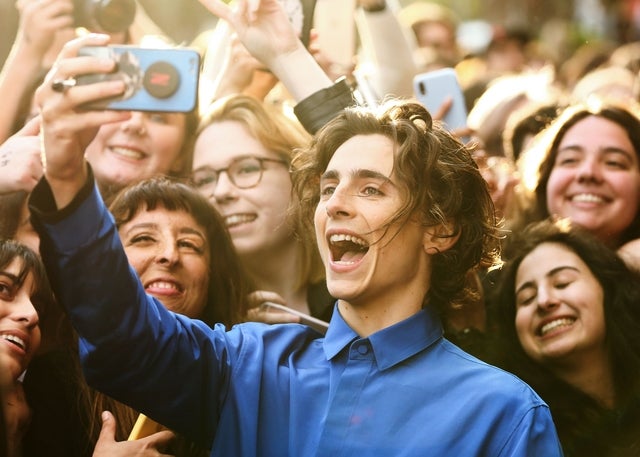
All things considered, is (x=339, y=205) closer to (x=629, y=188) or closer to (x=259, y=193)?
(x=259, y=193)

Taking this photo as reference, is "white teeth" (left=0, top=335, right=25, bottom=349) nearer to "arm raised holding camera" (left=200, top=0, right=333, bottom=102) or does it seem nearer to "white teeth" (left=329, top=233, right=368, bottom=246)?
"white teeth" (left=329, top=233, right=368, bottom=246)

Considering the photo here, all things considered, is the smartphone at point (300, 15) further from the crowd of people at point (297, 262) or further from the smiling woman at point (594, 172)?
the smiling woman at point (594, 172)

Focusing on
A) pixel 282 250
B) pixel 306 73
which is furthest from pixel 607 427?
pixel 306 73

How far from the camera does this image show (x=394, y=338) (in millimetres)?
2355

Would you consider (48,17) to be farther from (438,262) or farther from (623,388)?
(623,388)

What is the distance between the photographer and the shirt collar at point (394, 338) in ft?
7.71

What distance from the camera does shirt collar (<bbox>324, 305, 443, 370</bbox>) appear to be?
2.35 m

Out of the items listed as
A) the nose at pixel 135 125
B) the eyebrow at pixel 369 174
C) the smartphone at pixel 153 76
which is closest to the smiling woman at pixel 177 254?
the nose at pixel 135 125

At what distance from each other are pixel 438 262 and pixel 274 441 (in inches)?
21.2

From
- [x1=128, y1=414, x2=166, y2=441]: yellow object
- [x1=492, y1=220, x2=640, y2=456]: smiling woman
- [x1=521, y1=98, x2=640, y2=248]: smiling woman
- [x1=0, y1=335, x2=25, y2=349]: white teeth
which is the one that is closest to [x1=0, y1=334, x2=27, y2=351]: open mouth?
[x1=0, y1=335, x2=25, y2=349]: white teeth

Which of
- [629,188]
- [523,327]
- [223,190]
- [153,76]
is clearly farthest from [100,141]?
[629,188]

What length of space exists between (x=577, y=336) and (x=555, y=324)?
0.21ft

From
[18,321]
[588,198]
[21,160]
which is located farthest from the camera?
[588,198]

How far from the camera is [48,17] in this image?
2.89 metres
